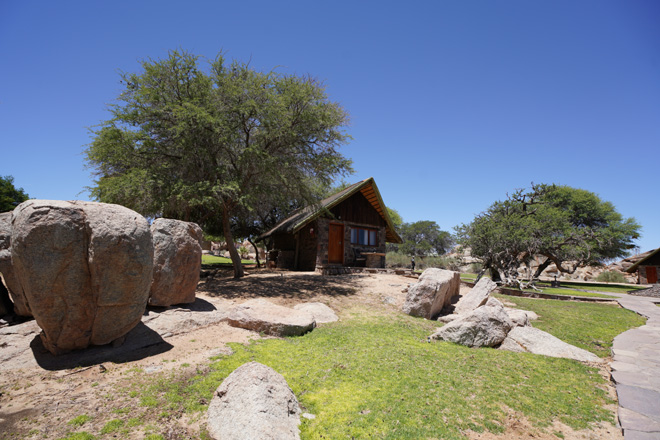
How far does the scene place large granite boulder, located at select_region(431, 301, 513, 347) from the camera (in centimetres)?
706

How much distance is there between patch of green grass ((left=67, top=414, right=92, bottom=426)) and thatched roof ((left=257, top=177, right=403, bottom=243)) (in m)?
13.6

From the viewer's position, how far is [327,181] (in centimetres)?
1566

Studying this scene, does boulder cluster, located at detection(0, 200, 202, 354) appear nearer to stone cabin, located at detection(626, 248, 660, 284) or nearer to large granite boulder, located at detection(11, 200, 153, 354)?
large granite boulder, located at detection(11, 200, 153, 354)

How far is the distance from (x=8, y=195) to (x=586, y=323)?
134 ft

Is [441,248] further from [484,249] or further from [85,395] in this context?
[85,395]

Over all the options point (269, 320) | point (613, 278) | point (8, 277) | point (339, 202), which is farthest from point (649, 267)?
point (8, 277)

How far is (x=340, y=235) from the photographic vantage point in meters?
20.3

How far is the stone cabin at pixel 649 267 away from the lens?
27.7 meters

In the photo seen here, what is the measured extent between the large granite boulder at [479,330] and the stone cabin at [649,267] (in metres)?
31.2

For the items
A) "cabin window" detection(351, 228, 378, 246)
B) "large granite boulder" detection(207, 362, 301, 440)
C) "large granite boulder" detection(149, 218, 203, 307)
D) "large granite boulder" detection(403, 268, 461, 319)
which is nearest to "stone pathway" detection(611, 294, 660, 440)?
"large granite boulder" detection(207, 362, 301, 440)

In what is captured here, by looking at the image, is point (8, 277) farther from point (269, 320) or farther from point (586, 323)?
point (586, 323)

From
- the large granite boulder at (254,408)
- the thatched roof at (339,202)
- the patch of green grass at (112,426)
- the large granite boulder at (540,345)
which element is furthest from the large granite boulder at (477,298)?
the patch of green grass at (112,426)

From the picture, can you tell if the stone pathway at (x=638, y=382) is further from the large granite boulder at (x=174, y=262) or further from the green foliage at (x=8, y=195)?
the green foliage at (x=8, y=195)

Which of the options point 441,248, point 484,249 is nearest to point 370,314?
point 484,249
